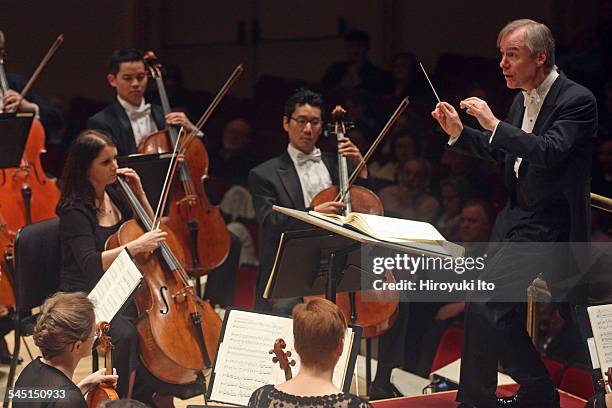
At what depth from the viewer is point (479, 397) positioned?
3.31 meters

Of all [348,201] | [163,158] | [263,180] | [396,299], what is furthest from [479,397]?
[163,158]

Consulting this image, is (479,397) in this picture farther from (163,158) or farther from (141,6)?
(141,6)

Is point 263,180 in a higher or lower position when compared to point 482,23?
lower

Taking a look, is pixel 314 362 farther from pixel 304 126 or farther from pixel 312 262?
pixel 304 126

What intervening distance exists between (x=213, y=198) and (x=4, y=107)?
101 centimetres

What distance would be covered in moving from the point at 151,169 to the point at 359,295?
1011mm

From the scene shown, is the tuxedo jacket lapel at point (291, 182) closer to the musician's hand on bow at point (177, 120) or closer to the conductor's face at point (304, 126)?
the conductor's face at point (304, 126)

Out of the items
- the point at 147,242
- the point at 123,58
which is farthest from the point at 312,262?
the point at 123,58

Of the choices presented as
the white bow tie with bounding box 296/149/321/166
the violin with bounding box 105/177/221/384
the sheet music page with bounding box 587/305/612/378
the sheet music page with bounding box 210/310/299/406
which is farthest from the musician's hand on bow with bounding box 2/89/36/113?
A: the sheet music page with bounding box 587/305/612/378

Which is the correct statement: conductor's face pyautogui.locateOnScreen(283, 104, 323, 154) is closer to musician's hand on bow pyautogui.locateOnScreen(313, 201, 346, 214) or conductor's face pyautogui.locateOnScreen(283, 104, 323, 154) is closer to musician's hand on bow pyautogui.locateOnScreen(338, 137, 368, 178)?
musician's hand on bow pyautogui.locateOnScreen(338, 137, 368, 178)

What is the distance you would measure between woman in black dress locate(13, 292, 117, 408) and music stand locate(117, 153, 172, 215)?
128cm

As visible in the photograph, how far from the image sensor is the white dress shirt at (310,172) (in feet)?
13.9

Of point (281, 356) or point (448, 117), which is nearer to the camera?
point (281, 356)

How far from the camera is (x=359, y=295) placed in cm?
378
